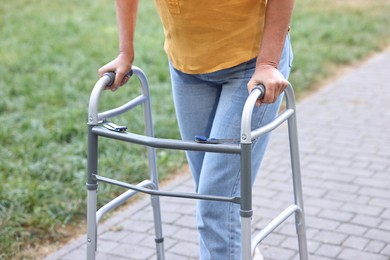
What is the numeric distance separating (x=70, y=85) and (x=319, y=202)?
3.48m

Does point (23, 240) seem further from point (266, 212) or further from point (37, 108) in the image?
point (37, 108)

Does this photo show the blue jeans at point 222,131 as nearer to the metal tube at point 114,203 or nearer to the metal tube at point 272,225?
the metal tube at point 272,225

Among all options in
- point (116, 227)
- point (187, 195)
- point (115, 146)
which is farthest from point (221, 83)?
point (115, 146)

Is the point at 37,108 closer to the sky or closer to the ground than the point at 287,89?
closer to the ground

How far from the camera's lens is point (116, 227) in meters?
4.71

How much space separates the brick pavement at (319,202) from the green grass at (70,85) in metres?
0.32

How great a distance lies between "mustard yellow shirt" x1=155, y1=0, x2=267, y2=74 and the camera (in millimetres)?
2881

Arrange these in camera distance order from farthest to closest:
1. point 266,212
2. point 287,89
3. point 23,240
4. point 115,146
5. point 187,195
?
point 115,146 → point 266,212 → point 23,240 → point 287,89 → point 187,195

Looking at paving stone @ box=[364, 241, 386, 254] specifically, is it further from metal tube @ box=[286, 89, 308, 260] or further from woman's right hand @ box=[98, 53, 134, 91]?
woman's right hand @ box=[98, 53, 134, 91]

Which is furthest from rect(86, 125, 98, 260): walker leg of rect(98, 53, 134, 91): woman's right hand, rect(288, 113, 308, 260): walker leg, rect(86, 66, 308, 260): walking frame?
rect(288, 113, 308, 260): walker leg

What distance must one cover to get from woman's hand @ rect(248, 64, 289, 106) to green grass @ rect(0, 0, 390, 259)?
2119mm

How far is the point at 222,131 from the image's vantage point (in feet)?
9.69

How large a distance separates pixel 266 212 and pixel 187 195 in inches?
89.2

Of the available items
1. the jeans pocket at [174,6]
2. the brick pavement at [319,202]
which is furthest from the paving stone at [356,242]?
the jeans pocket at [174,6]
